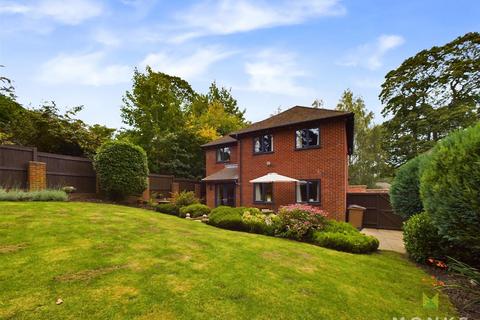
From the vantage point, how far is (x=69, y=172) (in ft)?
42.7

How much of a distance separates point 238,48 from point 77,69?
8.11m

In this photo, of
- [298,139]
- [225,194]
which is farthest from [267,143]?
[225,194]

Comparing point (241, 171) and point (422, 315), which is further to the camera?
point (241, 171)

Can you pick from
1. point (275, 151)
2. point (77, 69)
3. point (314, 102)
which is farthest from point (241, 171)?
point (314, 102)

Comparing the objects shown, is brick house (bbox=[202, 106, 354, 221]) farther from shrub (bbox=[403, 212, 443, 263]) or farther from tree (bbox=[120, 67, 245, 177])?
tree (bbox=[120, 67, 245, 177])

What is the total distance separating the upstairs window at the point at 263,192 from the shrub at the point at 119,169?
22.5 feet

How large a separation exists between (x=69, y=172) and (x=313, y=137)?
13288 millimetres

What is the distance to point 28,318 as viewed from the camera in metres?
2.79

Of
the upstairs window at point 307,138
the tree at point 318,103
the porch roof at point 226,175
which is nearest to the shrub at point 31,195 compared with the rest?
the porch roof at point 226,175

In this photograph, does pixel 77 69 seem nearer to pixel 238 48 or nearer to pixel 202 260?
pixel 238 48

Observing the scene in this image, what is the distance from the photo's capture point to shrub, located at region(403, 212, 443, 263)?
664 cm

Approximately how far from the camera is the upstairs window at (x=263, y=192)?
597 inches

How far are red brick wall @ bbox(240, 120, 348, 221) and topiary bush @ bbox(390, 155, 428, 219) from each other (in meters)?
3.56

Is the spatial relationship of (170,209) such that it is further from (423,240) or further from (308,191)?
(423,240)
